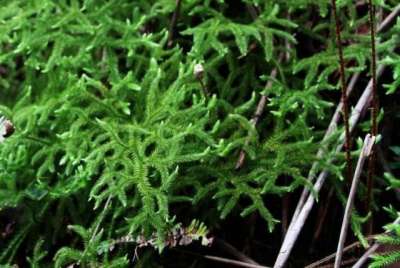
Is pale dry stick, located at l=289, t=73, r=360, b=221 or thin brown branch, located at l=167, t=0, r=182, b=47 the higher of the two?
thin brown branch, located at l=167, t=0, r=182, b=47

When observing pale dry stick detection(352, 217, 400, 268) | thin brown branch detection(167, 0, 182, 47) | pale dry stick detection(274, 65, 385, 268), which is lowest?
pale dry stick detection(352, 217, 400, 268)

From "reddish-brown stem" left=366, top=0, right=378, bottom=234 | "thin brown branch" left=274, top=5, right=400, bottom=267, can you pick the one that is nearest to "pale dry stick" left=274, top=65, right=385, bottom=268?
"thin brown branch" left=274, top=5, right=400, bottom=267

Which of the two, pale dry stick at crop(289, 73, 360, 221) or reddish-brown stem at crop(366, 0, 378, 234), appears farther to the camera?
pale dry stick at crop(289, 73, 360, 221)

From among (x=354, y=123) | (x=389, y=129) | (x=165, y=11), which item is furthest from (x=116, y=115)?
(x=389, y=129)

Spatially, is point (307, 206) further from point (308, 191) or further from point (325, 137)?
point (325, 137)

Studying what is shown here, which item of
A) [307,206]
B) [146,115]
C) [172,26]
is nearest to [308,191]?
[307,206]

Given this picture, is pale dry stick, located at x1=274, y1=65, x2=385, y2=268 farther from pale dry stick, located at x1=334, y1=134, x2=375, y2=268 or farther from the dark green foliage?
pale dry stick, located at x1=334, y1=134, x2=375, y2=268

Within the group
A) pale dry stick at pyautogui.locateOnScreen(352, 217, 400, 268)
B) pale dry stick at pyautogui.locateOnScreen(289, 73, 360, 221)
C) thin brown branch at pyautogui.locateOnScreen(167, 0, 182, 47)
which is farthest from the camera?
thin brown branch at pyautogui.locateOnScreen(167, 0, 182, 47)
